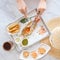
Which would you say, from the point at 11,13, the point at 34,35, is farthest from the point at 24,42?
the point at 11,13

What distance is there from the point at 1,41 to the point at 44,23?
25cm

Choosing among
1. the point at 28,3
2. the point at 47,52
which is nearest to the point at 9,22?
the point at 28,3

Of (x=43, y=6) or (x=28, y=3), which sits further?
(x=28, y=3)

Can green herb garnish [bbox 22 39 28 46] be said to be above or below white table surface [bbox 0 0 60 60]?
below

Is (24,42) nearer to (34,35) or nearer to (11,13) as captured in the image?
(34,35)

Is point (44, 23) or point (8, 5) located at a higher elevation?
point (8, 5)

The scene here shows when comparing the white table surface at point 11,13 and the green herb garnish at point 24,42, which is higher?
the white table surface at point 11,13

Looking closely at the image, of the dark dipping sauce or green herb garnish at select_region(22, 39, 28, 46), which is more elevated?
the dark dipping sauce

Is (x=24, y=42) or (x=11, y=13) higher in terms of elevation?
(x=11, y=13)

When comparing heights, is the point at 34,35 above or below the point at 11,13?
below

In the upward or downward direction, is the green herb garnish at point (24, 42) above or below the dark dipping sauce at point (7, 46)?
below

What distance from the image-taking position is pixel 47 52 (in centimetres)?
130

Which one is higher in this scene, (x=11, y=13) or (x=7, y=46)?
(x=11, y=13)

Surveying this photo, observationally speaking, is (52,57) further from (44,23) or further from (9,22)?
(9,22)
